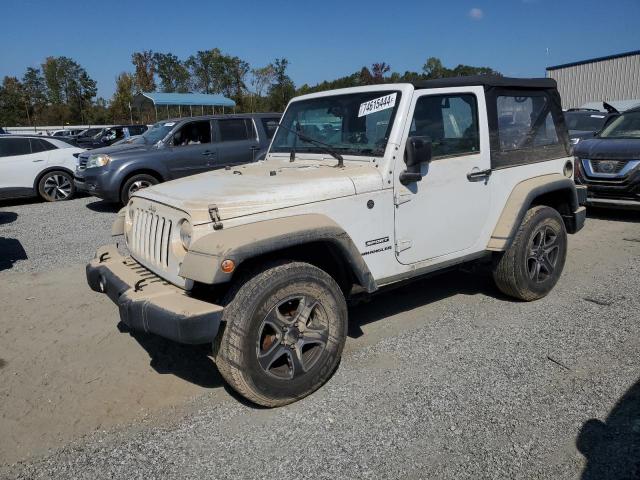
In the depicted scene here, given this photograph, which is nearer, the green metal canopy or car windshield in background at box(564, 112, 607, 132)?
car windshield in background at box(564, 112, 607, 132)

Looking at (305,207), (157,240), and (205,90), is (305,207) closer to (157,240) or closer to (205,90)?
(157,240)

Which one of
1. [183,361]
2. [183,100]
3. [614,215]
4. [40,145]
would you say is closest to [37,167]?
[40,145]

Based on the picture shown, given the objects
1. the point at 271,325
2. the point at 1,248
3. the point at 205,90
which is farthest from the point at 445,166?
the point at 205,90

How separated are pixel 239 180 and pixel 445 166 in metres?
1.58

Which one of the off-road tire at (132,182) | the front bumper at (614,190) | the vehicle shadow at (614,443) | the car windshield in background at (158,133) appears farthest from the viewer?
the car windshield in background at (158,133)

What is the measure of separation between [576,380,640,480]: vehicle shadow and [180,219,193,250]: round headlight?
8.01 ft

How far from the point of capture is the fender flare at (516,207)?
4.18 meters

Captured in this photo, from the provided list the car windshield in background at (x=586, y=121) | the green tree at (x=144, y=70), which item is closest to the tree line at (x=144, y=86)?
the green tree at (x=144, y=70)

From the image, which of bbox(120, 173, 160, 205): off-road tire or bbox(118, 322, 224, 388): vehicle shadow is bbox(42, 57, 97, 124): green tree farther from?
bbox(118, 322, 224, 388): vehicle shadow

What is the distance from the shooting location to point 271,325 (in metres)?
2.98

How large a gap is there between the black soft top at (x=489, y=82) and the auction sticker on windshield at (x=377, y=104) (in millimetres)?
217

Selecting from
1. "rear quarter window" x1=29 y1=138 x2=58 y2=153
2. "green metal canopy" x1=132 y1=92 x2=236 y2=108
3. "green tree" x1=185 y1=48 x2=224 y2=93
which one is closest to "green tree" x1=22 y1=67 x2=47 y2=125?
"green tree" x1=185 y1=48 x2=224 y2=93

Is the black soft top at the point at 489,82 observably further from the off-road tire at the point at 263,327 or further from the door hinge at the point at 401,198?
the off-road tire at the point at 263,327

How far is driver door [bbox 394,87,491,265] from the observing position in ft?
12.0
